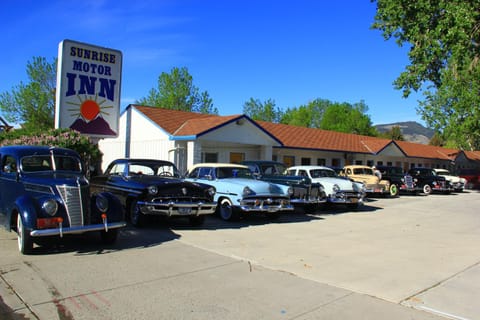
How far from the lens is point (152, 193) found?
9.26 meters

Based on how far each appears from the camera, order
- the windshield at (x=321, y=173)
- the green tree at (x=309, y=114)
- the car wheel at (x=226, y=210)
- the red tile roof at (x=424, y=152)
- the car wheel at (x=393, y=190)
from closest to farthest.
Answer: the car wheel at (x=226, y=210) → the windshield at (x=321, y=173) → the car wheel at (x=393, y=190) → the red tile roof at (x=424, y=152) → the green tree at (x=309, y=114)

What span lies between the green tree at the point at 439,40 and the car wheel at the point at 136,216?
1667 cm

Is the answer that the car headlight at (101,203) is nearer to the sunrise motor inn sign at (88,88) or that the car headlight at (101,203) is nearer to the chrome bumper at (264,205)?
the chrome bumper at (264,205)

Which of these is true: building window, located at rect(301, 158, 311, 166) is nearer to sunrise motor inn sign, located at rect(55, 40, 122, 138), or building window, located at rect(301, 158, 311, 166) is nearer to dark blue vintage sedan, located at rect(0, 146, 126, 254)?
sunrise motor inn sign, located at rect(55, 40, 122, 138)

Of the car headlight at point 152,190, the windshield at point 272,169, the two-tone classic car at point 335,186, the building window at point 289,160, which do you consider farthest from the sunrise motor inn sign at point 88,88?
the building window at point 289,160

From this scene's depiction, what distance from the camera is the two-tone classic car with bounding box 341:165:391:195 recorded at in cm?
A: 2042

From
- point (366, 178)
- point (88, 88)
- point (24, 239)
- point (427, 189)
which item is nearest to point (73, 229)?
point (24, 239)

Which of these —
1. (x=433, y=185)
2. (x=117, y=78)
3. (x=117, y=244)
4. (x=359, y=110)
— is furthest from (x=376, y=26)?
(x=359, y=110)

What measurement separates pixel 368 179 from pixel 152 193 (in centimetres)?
1417

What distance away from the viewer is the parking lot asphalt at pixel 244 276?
15.2ft

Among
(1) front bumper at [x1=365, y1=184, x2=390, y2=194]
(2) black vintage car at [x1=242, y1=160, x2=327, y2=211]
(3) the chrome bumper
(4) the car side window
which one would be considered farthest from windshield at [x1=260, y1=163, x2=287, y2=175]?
(1) front bumper at [x1=365, y1=184, x2=390, y2=194]

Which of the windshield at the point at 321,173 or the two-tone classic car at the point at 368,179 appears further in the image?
the two-tone classic car at the point at 368,179

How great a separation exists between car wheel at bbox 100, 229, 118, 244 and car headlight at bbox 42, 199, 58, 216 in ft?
4.14

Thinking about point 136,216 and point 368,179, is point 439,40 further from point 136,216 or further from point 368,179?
point 136,216
